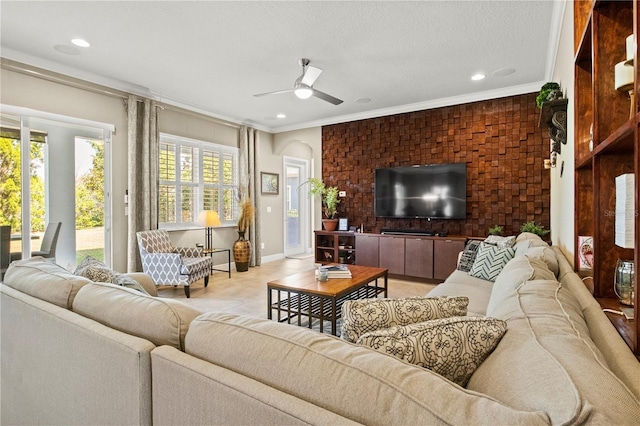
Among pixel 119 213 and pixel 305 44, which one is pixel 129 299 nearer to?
pixel 305 44

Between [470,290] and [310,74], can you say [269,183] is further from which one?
[470,290]

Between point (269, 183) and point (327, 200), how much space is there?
4.54 ft

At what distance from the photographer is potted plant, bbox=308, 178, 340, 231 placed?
6029 mm

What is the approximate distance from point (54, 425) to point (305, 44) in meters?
3.28

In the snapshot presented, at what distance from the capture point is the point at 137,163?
4570 millimetres

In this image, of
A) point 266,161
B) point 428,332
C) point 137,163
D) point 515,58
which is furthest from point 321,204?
point 428,332

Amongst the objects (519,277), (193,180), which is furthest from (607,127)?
(193,180)

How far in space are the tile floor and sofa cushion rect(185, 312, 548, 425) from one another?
2585 mm

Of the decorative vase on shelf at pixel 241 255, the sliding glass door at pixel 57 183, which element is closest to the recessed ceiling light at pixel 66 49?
the sliding glass door at pixel 57 183

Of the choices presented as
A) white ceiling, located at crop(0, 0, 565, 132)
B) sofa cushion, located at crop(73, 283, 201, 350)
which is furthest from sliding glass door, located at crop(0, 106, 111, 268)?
sofa cushion, located at crop(73, 283, 201, 350)

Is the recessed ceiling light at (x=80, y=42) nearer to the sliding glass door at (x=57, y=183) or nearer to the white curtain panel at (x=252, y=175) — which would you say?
the sliding glass door at (x=57, y=183)

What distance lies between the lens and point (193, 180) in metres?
5.52

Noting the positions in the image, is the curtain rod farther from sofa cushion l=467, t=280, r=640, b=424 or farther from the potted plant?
sofa cushion l=467, t=280, r=640, b=424

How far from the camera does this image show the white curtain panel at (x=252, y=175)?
6.20m
